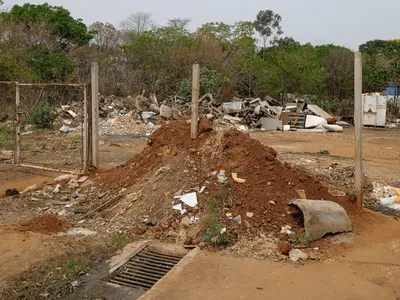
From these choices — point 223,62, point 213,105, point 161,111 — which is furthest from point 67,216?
point 223,62

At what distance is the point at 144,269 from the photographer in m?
4.87

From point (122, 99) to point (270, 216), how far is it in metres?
17.7

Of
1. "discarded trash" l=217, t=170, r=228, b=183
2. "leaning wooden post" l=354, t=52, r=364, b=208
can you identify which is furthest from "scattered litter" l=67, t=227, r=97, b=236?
"leaning wooden post" l=354, t=52, r=364, b=208

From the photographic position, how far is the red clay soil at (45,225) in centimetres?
586

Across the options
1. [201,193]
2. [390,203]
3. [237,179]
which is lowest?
[390,203]

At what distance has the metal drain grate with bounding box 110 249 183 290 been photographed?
181 inches

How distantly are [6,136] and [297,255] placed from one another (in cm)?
1162

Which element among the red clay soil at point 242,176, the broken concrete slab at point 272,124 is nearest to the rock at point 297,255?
the red clay soil at point 242,176

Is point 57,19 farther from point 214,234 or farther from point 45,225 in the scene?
point 214,234

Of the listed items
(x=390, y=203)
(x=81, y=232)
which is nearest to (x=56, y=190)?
(x=81, y=232)

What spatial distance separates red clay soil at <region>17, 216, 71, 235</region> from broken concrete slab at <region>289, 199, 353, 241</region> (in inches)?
115

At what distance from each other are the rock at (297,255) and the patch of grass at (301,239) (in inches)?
8.7

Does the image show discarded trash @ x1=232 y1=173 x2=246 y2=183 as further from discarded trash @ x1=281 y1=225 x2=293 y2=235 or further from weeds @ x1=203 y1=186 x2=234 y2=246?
discarded trash @ x1=281 y1=225 x2=293 y2=235

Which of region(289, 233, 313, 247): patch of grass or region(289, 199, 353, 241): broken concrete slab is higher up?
region(289, 199, 353, 241): broken concrete slab
